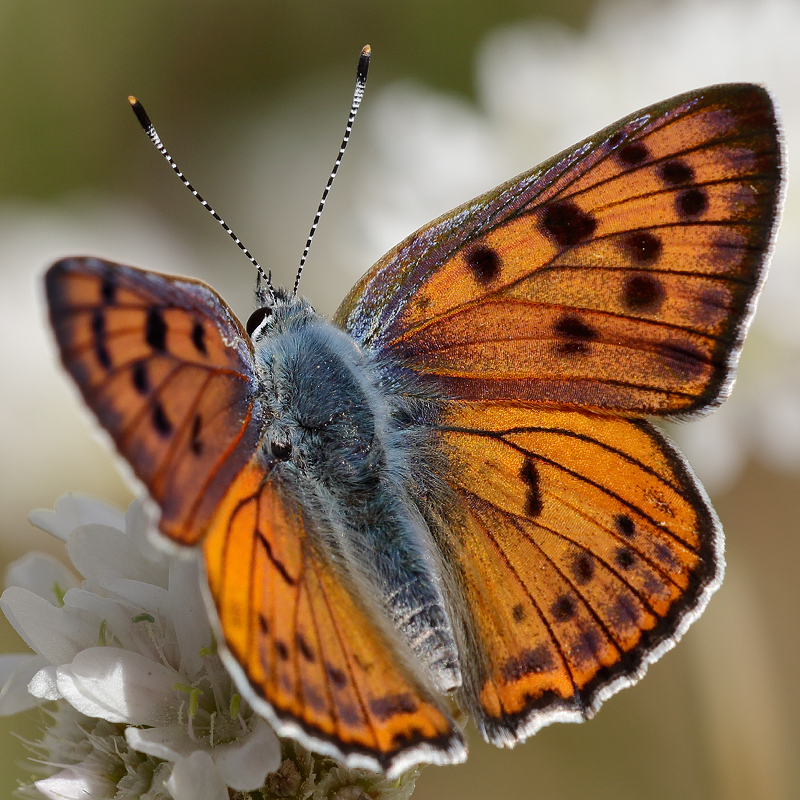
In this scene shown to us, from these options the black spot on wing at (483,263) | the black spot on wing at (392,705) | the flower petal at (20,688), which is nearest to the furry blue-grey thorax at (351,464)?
the black spot on wing at (392,705)

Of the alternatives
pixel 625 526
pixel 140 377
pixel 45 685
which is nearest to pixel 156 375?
pixel 140 377

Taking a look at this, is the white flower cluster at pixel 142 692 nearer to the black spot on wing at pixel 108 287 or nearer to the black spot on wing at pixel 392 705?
the black spot on wing at pixel 392 705

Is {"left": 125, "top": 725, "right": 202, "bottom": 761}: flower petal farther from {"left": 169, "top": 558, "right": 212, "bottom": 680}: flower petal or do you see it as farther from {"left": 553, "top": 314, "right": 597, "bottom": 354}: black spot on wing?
{"left": 553, "top": 314, "right": 597, "bottom": 354}: black spot on wing

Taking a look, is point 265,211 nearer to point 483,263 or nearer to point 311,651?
point 483,263

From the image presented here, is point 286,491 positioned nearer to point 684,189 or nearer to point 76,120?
point 684,189

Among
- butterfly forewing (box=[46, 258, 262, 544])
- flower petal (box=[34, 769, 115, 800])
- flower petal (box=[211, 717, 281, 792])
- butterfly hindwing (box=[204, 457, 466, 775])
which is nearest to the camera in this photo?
butterfly forewing (box=[46, 258, 262, 544])

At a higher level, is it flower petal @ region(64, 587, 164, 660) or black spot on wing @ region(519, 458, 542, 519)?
black spot on wing @ region(519, 458, 542, 519)

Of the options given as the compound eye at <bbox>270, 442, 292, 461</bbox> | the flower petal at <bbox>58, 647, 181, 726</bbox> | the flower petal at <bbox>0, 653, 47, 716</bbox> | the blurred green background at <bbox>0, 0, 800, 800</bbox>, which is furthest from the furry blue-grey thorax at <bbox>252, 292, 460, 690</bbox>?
the blurred green background at <bbox>0, 0, 800, 800</bbox>

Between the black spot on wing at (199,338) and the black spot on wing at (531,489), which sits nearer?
the black spot on wing at (199,338)

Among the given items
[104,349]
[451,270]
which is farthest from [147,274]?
[451,270]
